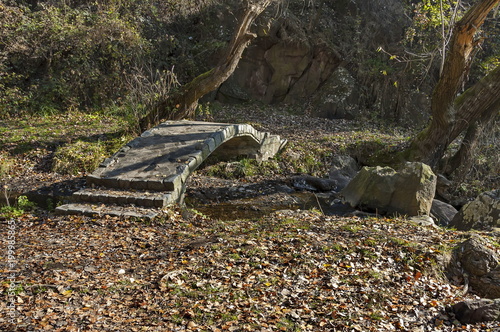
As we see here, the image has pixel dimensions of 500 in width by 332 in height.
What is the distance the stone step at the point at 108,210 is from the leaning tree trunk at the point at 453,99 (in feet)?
23.6

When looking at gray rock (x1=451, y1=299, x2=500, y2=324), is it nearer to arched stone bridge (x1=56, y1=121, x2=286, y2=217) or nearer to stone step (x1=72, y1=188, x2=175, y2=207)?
arched stone bridge (x1=56, y1=121, x2=286, y2=217)

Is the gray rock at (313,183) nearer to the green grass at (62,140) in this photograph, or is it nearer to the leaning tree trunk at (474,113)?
the leaning tree trunk at (474,113)

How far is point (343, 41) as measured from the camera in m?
18.9

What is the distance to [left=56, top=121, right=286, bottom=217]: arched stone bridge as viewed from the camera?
792 centimetres

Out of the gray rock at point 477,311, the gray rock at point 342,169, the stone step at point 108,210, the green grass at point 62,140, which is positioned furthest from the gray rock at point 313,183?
the gray rock at point 477,311

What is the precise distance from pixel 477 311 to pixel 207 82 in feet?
28.6

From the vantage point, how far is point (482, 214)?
27.1 feet

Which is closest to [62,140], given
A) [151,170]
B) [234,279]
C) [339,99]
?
[151,170]

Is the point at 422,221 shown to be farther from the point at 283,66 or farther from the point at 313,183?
the point at 283,66

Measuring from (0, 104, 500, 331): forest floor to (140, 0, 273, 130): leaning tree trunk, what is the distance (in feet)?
14.7

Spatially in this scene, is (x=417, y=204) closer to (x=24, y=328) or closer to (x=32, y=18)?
(x=24, y=328)

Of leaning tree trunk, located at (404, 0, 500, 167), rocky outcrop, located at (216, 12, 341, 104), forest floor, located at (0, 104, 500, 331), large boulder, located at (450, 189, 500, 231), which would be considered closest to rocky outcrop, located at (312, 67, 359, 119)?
rocky outcrop, located at (216, 12, 341, 104)

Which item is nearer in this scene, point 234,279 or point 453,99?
point 234,279

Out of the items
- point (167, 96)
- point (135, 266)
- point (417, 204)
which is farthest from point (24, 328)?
point (167, 96)
